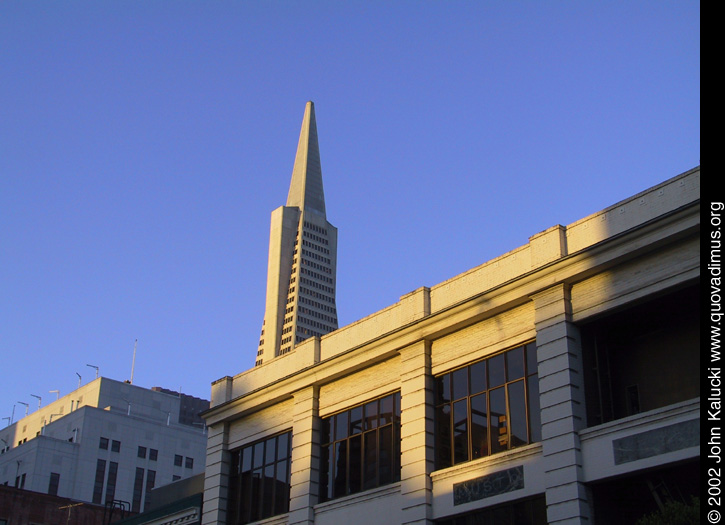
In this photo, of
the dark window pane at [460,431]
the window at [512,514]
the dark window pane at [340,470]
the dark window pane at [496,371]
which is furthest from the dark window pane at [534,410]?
the dark window pane at [340,470]

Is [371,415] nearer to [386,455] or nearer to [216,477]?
Answer: [386,455]

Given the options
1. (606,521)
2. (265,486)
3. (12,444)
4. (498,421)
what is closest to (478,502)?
A: (498,421)

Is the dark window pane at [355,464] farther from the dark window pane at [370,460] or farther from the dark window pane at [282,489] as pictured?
the dark window pane at [282,489]

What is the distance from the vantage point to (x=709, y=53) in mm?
8883

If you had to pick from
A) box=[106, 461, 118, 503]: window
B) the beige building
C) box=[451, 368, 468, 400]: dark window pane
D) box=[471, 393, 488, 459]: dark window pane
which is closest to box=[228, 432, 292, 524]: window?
the beige building

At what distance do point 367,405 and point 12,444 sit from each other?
98.4 metres

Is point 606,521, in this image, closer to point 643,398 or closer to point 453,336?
point 643,398

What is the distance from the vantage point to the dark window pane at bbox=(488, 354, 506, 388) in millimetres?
29422

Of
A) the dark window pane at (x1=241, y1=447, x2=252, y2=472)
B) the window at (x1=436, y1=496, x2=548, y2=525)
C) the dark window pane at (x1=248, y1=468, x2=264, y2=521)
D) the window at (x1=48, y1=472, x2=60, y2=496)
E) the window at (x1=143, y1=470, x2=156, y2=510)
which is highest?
the window at (x1=143, y1=470, x2=156, y2=510)

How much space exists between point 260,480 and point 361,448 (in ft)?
20.0

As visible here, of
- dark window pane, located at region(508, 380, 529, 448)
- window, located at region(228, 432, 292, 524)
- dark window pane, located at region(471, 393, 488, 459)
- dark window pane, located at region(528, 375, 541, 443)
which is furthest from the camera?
window, located at region(228, 432, 292, 524)

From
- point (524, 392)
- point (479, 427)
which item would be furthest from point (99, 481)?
point (524, 392)

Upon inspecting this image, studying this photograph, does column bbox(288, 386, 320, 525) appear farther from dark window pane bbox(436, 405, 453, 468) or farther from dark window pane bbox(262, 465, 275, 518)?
dark window pane bbox(436, 405, 453, 468)

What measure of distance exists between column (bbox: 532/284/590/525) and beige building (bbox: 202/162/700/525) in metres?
0.04
